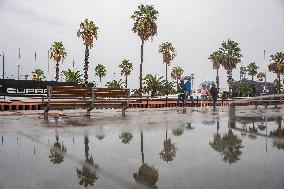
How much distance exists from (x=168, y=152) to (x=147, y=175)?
4.30 feet

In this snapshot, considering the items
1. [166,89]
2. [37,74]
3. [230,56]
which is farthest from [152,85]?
[37,74]

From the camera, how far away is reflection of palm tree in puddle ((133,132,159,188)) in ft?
10.3

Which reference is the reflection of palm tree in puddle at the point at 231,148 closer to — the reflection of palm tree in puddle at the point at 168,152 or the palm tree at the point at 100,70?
the reflection of palm tree in puddle at the point at 168,152

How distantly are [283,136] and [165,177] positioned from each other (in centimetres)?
389

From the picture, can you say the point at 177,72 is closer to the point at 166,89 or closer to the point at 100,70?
the point at 100,70

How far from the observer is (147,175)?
341 centimetres

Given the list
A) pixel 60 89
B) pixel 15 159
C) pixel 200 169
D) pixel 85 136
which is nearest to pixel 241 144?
pixel 200 169

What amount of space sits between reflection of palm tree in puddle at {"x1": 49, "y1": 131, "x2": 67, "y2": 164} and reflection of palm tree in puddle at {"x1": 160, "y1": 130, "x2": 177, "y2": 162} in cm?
137

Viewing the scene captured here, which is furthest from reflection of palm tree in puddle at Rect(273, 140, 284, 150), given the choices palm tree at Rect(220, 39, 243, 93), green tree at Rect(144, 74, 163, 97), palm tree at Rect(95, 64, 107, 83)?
palm tree at Rect(95, 64, 107, 83)

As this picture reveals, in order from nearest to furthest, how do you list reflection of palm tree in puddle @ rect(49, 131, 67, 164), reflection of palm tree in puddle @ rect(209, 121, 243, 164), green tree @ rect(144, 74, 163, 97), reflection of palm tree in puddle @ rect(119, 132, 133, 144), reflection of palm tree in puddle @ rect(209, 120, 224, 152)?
reflection of palm tree in puddle @ rect(49, 131, 67, 164), reflection of palm tree in puddle @ rect(209, 121, 243, 164), reflection of palm tree in puddle @ rect(209, 120, 224, 152), reflection of palm tree in puddle @ rect(119, 132, 133, 144), green tree @ rect(144, 74, 163, 97)

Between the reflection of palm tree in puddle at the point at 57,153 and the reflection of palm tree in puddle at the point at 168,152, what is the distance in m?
1.37

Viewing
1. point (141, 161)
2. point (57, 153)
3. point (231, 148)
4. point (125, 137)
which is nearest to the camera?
point (141, 161)

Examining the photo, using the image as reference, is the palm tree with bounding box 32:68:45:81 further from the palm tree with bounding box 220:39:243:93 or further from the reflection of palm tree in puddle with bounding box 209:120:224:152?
the reflection of palm tree in puddle with bounding box 209:120:224:152

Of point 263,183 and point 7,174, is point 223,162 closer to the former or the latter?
point 263,183
